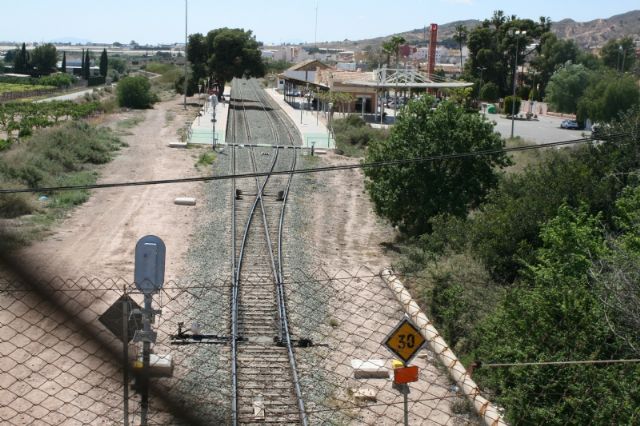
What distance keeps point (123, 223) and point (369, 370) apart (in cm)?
1160

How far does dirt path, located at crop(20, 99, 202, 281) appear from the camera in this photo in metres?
16.0

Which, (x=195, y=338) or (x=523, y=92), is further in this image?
(x=523, y=92)

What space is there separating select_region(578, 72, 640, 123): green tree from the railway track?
67.0ft

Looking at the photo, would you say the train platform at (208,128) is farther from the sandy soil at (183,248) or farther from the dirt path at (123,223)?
the sandy soil at (183,248)

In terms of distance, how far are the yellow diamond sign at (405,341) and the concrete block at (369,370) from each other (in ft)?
15.1

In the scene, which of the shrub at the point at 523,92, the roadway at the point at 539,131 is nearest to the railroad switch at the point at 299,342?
the roadway at the point at 539,131

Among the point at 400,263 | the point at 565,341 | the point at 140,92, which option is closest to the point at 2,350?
the point at 565,341

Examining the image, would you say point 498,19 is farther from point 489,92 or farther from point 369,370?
point 369,370

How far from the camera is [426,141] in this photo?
2019 cm

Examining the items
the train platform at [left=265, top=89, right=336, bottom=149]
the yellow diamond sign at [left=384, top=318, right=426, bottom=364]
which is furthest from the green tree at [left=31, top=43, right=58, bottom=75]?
the yellow diamond sign at [left=384, top=318, right=426, bottom=364]

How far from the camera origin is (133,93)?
5819cm

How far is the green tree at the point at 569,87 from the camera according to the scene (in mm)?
57688

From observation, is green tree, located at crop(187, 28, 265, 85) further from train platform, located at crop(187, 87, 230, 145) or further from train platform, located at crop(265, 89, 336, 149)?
train platform, located at crop(187, 87, 230, 145)

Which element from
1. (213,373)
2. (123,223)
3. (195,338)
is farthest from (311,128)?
(213,373)
